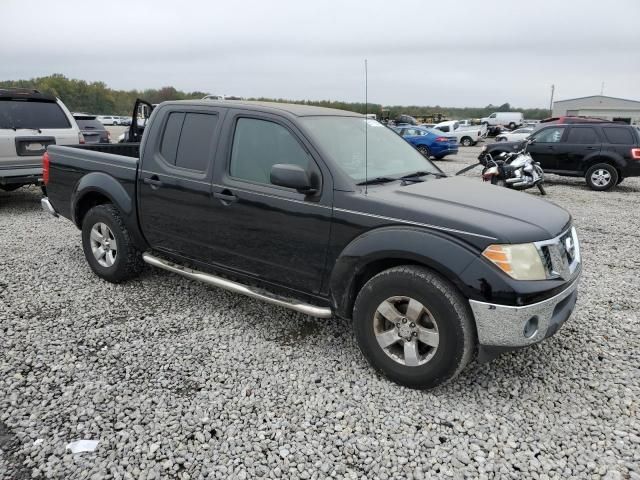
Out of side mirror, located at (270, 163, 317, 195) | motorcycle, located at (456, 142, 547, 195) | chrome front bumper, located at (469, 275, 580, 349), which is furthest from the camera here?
motorcycle, located at (456, 142, 547, 195)

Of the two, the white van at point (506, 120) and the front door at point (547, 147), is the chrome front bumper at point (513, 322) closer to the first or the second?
the front door at point (547, 147)

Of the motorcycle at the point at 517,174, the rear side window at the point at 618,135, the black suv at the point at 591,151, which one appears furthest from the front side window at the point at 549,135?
the motorcycle at the point at 517,174

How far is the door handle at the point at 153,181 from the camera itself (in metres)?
4.18

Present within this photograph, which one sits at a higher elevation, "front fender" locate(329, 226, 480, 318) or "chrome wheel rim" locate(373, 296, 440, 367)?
"front fender" locate(329, 226, 480, 318)

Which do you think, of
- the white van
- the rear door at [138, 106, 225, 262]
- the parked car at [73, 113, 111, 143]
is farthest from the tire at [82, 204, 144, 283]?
the white van

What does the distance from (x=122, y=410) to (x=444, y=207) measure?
7.76 ft

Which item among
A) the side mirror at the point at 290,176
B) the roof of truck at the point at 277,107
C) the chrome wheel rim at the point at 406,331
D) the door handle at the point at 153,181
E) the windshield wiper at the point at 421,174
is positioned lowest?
the chrome wheel rim at the point at 406,331

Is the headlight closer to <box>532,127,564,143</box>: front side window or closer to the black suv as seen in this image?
the black suv

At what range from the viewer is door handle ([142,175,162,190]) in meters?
4.18

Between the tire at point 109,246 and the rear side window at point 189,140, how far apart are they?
92 centimetres

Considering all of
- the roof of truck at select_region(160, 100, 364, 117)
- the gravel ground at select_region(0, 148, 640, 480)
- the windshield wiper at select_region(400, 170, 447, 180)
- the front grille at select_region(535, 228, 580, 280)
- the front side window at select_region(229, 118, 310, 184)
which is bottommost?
the gravel ground at select_region(0, 148, 640, 480)

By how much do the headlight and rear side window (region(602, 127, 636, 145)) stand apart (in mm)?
11345

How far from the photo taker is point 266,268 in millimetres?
3617

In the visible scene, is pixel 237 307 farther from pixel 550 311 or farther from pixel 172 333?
pixel 550 311
